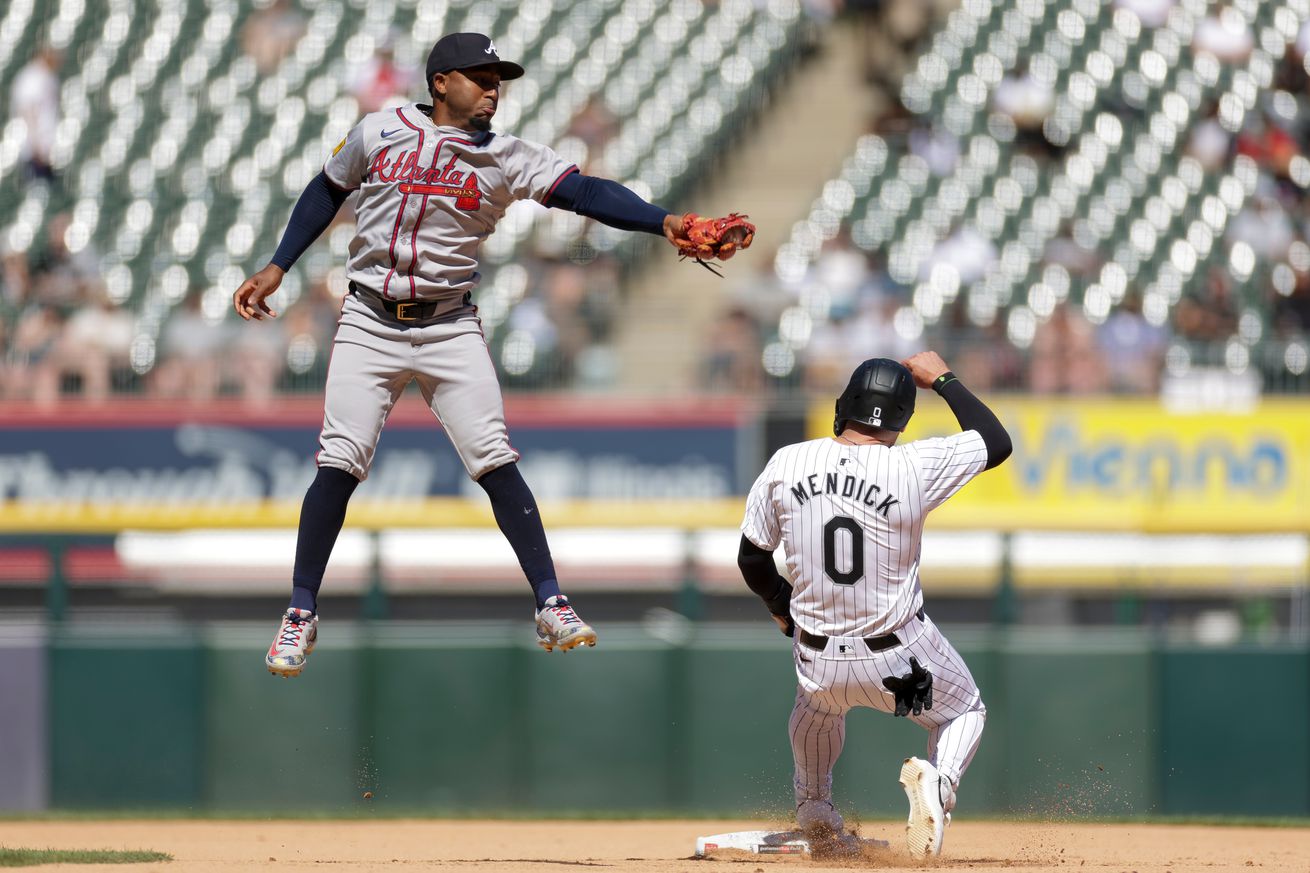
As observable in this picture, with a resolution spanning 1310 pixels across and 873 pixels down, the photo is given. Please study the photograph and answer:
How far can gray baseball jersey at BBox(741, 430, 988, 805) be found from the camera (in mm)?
5859

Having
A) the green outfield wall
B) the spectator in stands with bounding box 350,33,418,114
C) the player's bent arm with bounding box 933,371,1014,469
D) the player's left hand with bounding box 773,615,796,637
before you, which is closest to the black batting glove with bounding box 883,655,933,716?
the player's left hand with bounding box 773,615,796,637

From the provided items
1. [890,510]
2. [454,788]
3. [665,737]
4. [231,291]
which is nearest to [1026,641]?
[665,737]

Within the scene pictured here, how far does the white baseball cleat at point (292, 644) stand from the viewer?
567 centimetres

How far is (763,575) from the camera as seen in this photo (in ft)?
19.8

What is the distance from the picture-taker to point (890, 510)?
19.2 ft

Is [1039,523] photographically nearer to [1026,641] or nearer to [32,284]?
[1026,641]

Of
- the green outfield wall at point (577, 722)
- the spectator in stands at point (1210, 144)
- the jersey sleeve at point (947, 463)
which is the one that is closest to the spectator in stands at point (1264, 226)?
the spectator in stands at point (1210, 144)

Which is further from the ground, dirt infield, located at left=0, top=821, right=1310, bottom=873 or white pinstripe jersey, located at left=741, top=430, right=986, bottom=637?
white pinstripe jersey, located at left=741, top=430, right=986, bottom=637

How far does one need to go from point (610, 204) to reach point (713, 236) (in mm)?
352

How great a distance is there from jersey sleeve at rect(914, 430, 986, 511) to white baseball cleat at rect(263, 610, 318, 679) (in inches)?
77.1

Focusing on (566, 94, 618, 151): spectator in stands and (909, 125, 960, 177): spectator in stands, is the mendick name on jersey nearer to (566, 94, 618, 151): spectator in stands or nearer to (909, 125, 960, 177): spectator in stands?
(566, 94, 618, 151): spectator in stands

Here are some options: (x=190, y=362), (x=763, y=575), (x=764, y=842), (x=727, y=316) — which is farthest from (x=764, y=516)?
(x=190, y=362)

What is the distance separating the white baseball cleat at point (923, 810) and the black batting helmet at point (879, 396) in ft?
3.48

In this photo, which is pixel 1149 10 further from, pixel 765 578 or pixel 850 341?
pixel 765 578
